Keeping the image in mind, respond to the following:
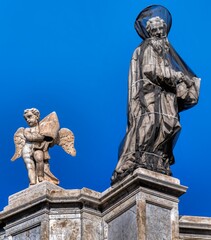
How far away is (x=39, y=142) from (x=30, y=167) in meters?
0.53

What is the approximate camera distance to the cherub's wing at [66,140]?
24875 mm

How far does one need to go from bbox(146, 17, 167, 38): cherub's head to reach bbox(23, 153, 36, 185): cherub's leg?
3353mm

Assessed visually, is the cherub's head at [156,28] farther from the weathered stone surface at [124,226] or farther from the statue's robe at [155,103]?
the weathered stone surface at [124,226]

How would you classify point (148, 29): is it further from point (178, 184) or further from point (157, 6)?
point (178, 184)

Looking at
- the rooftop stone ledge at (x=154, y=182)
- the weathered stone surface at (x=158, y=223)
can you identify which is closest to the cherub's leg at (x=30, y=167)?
the rooftop stone ledge at (x=154, y=182)

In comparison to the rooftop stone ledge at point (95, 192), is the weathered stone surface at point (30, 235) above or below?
below

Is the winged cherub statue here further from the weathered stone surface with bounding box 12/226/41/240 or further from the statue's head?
the weathered stone surface with bounding box 12/226/41/240

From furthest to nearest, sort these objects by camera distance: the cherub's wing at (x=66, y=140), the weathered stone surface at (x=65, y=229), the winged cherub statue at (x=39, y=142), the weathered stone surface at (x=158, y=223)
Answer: the cherub's wing at (x=66, y=140)
the winged cherub statue at (x=39, y=142)
the weathered stone surface at (x=65, y=229)
the weathered stone surface at (x=158, y=223)

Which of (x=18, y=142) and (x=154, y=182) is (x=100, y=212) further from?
(x=18, y=142)

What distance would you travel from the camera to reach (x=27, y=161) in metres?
24.5

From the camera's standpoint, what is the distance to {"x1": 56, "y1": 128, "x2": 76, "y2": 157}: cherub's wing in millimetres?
24875

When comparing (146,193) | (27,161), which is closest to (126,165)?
(146,193)

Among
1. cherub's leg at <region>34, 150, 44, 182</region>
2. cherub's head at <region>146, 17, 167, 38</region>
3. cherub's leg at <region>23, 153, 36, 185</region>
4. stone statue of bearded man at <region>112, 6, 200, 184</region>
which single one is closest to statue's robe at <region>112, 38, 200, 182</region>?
stone statue of bearded man at <region>112, 6, 200, 184</region>

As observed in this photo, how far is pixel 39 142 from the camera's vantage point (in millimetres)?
24578
